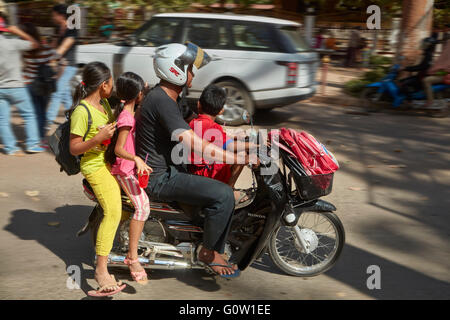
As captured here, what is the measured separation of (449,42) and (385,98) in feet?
5.46

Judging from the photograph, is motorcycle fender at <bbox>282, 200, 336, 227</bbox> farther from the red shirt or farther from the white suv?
the white suv

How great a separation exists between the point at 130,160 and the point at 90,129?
1.22 feet

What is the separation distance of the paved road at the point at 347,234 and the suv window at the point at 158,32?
324cm

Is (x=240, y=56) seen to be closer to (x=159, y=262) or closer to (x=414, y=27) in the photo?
(x=414, y=27)

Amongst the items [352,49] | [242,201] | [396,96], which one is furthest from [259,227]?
[352,49]

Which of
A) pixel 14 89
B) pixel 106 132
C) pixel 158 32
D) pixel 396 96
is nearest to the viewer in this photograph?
pixel 106 132

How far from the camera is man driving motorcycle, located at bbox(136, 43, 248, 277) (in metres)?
3.83

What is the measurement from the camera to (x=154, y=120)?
3912 millimetres

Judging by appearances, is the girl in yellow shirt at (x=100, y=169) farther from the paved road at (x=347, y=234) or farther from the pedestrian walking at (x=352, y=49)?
the pedestrian walking at (x=352, y=49)

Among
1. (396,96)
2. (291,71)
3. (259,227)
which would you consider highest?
(291,71)

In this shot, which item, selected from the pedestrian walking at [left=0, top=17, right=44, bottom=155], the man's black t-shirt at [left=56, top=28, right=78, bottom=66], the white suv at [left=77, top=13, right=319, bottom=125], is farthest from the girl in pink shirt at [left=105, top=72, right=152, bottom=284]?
the white suv at [left=77, top=13, right=319, bottom=125]

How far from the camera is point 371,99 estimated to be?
38.3 ft

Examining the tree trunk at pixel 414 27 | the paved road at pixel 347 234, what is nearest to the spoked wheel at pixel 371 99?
the tree trunk at pixel 414 27
